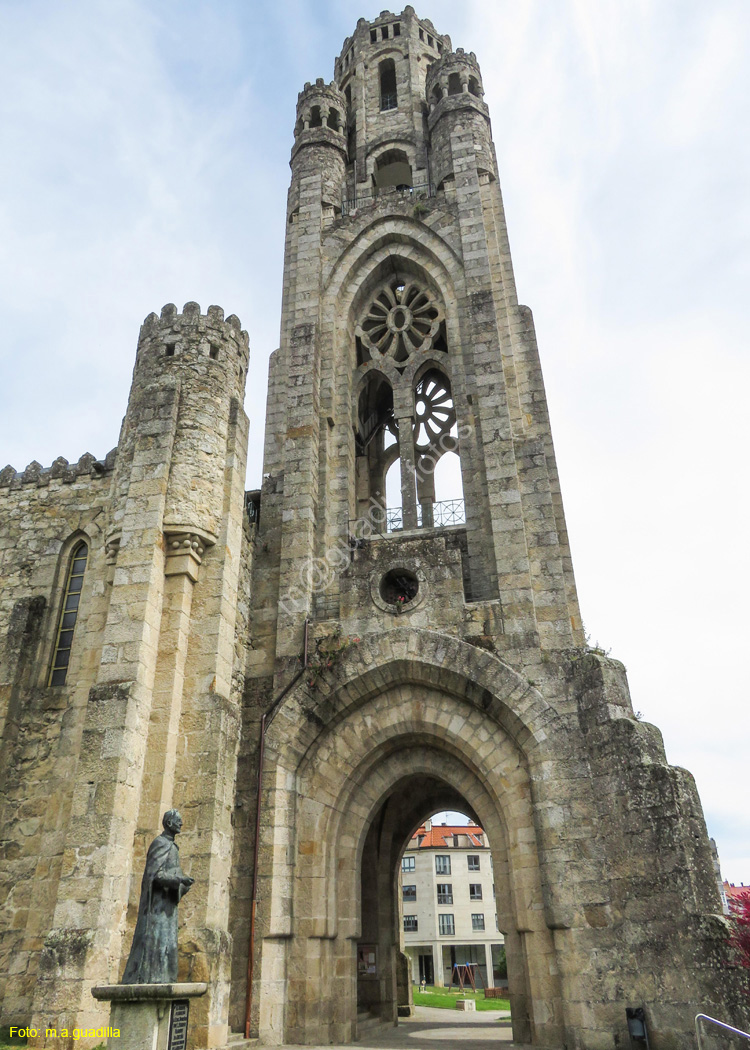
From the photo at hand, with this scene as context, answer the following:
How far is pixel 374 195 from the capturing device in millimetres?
18891

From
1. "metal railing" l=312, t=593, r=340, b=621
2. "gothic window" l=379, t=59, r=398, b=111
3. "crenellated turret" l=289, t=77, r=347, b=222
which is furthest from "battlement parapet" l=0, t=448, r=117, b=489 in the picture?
"gothic window" l=379, t=59, r=398, b=111

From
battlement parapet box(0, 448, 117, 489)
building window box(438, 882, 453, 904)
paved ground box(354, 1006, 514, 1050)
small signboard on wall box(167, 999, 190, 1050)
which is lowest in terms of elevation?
paved ground box(354, 1006, 514, 1050)

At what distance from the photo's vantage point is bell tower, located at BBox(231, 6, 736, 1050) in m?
9.62

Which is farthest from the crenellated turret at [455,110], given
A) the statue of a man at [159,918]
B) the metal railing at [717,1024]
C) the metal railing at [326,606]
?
the metal railing at [717,1024]

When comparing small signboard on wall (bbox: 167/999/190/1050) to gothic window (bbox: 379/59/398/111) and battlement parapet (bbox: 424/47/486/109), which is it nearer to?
battlement parapet (bbox: 424/47/486/109)

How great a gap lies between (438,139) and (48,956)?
18.3 m

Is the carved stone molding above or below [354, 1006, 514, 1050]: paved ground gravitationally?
above

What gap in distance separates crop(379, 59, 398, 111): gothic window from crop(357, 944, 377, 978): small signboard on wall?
70.1 feet

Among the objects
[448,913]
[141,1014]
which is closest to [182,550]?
[141,1014]

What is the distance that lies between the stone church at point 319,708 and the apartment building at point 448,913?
37081 millimetres

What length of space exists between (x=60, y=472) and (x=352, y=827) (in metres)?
7.83

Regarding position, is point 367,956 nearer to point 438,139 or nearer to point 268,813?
point 268,813

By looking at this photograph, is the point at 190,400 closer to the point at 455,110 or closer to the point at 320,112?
the point at 455,110

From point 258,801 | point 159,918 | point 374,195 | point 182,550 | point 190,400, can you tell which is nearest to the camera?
point 159,918
